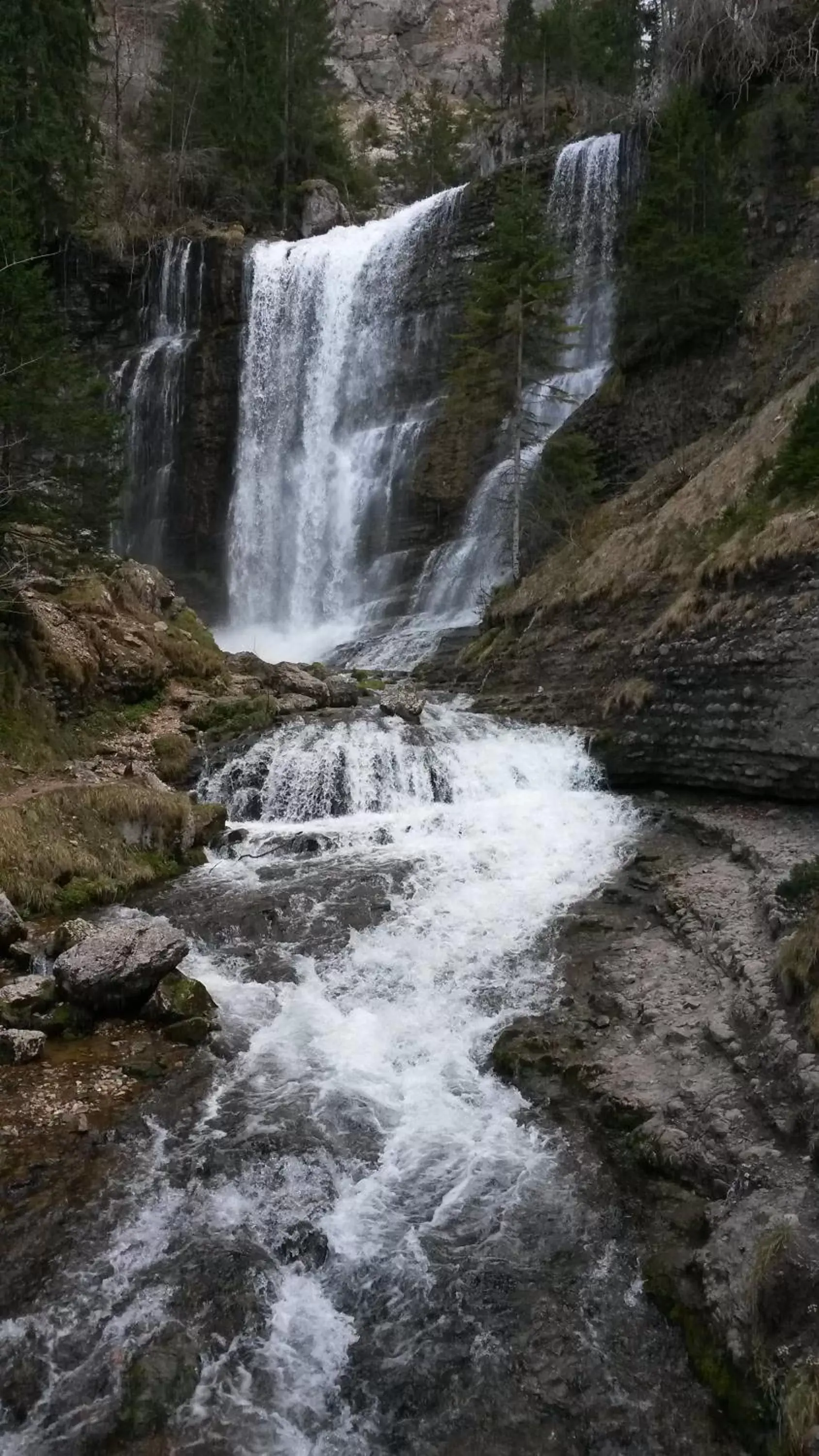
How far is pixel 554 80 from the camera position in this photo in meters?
44.2

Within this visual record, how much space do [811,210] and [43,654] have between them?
22553 mm

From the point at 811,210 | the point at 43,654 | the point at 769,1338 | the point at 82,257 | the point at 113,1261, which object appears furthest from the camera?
the point at 82,257

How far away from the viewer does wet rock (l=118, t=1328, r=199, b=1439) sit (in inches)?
177

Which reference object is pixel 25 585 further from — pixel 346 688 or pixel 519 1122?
pixel 519 1122

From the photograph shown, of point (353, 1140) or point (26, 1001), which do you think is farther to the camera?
point (26, 1001)

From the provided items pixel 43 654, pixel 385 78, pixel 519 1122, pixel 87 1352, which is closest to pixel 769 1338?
pixel 519 1122

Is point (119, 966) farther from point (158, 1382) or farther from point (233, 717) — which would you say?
point (233, 717)

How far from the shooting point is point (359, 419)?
31438 millimetres

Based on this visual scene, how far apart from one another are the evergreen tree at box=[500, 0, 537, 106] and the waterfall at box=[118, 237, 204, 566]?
2212 cm

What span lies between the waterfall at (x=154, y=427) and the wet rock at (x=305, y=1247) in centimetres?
2996

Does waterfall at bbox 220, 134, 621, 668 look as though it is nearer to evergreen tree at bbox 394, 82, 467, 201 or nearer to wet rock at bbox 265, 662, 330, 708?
wet rock at bbox 265, 662, 330, 708

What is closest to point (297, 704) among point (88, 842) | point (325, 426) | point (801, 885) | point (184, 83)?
point (88, 842)

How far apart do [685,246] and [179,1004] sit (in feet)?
71.4

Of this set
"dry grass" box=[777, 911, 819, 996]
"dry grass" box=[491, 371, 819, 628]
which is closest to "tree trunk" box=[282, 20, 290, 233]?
"dry grass" box=[491, 371, 819, 628]
